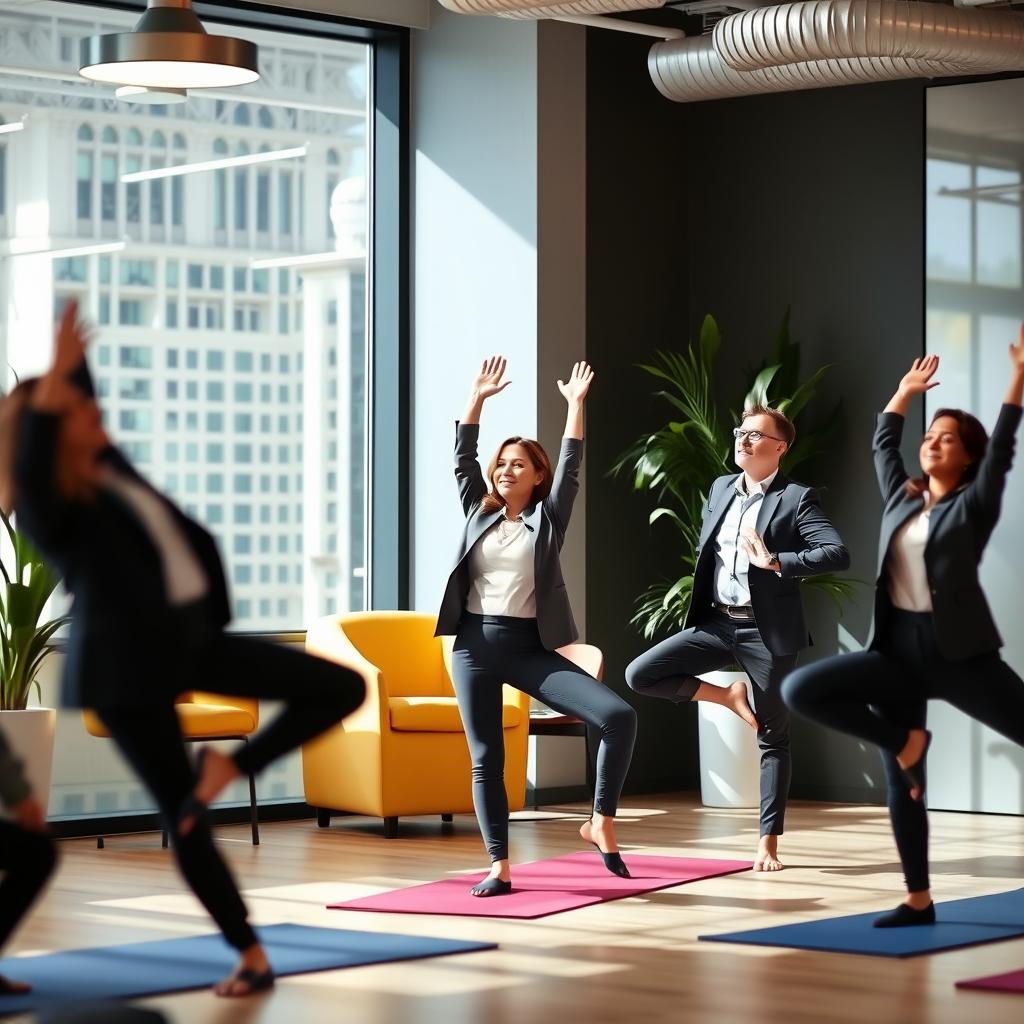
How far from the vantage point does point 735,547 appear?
6.36m

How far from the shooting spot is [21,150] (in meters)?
7.56

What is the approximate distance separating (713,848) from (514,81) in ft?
11.1

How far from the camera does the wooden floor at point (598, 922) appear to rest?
167 inches

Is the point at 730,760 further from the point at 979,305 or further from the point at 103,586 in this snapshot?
the point at 103,586

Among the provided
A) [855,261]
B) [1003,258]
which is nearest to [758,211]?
[855,261]

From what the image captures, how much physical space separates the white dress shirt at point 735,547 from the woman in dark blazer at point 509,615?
66 cm

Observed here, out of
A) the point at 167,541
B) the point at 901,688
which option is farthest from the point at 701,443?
the point at 167,541

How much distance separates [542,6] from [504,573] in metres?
2.26

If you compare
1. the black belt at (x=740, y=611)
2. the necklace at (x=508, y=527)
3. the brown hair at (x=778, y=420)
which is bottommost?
the black belt at (x=740, y=611)

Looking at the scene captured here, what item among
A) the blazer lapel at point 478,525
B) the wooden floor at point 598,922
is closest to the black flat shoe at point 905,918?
the wooden floor at point 598,922

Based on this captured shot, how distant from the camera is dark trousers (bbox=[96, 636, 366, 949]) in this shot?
4.03m

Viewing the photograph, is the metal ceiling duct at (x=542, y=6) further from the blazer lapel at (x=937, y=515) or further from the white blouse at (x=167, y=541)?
the white blouse at (x=167, y=541)

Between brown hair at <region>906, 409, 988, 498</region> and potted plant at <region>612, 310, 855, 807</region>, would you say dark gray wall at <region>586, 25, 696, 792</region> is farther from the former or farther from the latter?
brown hair at <region>906, 409, 988, 498</region>

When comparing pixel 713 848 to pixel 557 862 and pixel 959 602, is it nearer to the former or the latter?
pixel 557 862
